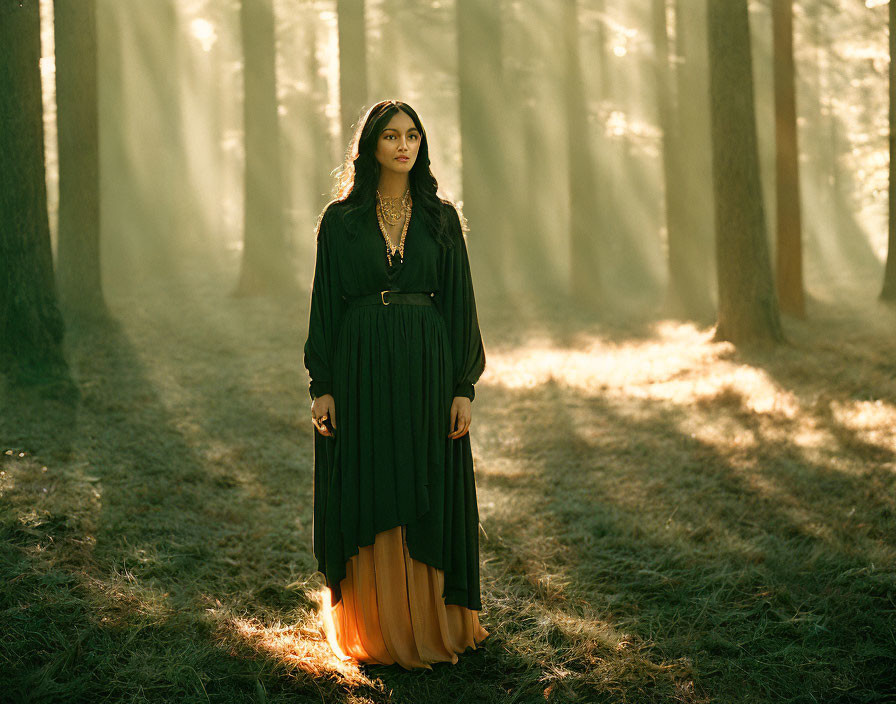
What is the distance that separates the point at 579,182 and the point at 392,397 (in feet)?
53.2

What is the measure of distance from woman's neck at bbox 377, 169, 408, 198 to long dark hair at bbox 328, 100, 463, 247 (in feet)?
0.11

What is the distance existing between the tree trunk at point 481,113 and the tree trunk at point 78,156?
10.2m

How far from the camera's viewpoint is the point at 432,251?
3969 millimetres

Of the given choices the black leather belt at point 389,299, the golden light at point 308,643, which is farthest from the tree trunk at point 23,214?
the black leather belt at point 389,299

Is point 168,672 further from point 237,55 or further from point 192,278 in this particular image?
point 237,55

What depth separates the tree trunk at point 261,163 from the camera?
54.4 ft

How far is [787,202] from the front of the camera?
12.9 m

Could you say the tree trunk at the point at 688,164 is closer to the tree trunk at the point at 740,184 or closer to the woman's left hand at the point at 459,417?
the tree trunk at the point at 740,184

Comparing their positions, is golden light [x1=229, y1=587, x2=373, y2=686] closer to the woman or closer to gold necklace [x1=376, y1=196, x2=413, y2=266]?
the woman

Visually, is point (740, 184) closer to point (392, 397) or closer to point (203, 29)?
point (392, 397)

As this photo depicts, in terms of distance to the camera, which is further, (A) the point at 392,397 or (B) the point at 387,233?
(B) the point at 387,233

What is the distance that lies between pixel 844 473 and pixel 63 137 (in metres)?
11.0

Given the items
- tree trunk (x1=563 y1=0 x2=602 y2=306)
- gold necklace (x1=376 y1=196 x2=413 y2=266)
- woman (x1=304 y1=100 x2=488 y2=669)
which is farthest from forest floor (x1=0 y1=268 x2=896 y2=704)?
tree trunk (x1=563 y1=0 x2=602 y2=306)

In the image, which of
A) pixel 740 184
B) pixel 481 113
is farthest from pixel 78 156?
pixel 481 113
